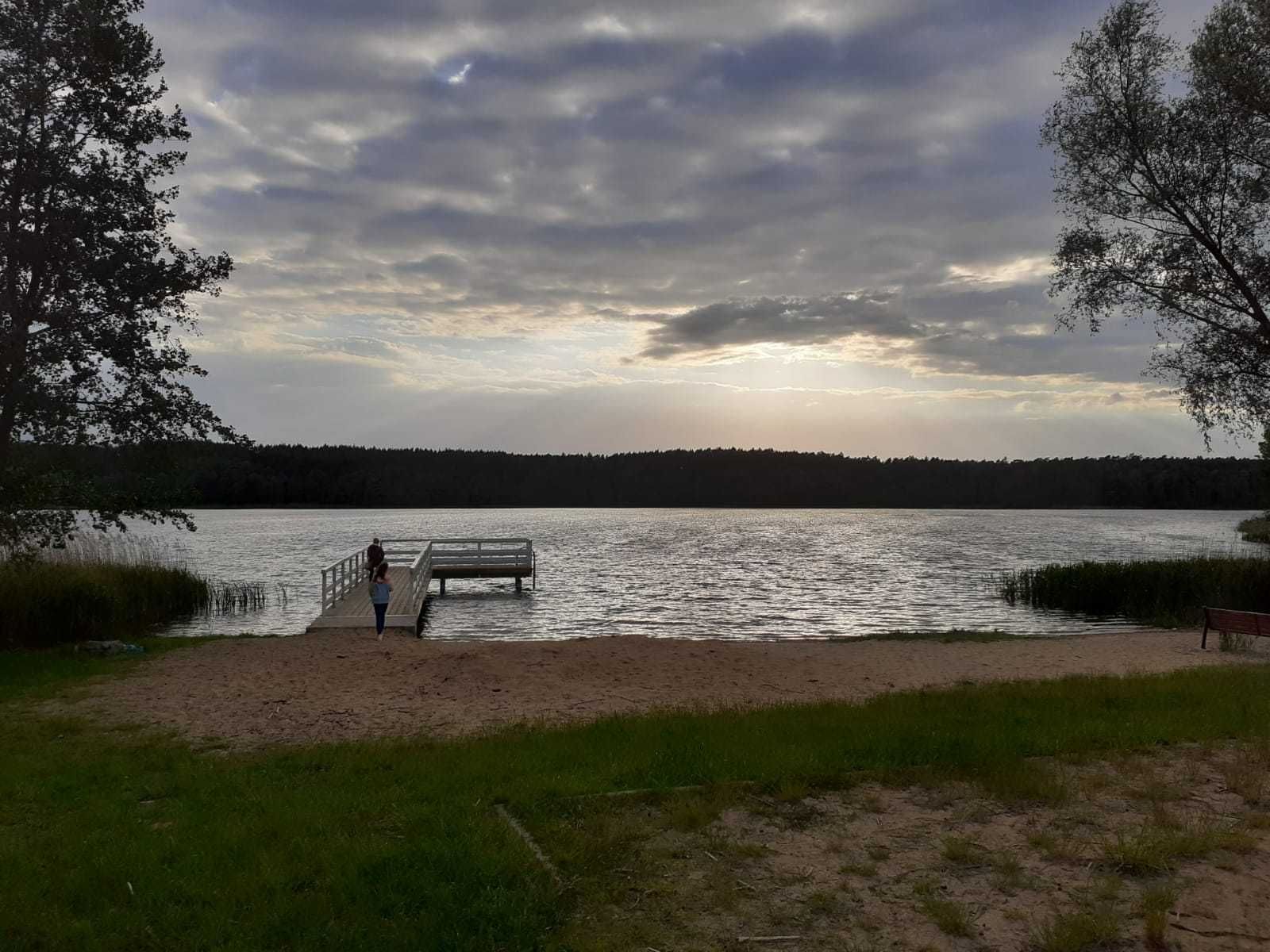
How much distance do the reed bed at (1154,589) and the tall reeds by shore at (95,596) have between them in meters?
31.6

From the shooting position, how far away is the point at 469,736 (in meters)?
10.5

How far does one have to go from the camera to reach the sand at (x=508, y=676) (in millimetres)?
11992

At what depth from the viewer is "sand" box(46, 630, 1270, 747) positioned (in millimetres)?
11992

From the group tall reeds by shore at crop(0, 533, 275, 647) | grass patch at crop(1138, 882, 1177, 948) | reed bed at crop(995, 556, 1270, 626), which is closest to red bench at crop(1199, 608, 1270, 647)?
reed bed at crop(995, 556, 1270, 626)

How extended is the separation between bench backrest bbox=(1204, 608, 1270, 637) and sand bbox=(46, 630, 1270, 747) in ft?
2.10

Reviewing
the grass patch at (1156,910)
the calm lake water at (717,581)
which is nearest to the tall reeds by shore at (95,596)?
the calm lake water at (717,581)

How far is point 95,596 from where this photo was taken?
2172 cm

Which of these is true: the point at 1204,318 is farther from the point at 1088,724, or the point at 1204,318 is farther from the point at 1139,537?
the point at 1139,537

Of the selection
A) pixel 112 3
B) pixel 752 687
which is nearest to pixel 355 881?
pixel 752 687

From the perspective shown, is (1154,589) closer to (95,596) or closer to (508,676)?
(508,676)

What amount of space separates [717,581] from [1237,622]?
88.4 ft

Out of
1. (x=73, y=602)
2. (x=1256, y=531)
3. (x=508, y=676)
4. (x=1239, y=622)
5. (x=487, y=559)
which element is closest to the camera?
(x=508, y=676)

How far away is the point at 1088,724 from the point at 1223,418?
1673 centimetres

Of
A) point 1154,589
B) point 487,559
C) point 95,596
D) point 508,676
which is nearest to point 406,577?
point 487,559
